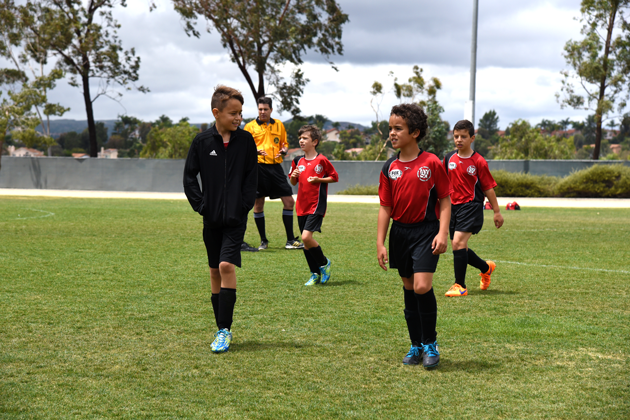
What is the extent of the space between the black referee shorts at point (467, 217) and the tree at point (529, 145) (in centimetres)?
4156

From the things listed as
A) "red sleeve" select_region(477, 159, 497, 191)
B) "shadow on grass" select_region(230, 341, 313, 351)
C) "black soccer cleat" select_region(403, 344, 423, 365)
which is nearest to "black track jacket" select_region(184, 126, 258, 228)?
"shadow on grass" select_region(230, 341, 313, 351)

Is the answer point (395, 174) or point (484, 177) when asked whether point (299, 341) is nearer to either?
point (395, 174)

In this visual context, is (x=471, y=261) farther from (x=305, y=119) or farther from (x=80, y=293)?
(x=305, y=119)

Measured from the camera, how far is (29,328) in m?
4.97

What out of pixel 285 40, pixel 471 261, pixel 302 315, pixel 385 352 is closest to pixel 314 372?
pixel 385 352

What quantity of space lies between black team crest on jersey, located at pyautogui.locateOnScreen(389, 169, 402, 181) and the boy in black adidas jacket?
1.02 m

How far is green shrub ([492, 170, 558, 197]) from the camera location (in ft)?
86.5

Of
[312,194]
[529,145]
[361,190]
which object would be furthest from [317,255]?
[529,145]

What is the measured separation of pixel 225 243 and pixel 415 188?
1.39 m

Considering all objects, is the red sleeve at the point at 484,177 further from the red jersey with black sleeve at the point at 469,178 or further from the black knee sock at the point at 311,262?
the black knee sock at the point at 311,262

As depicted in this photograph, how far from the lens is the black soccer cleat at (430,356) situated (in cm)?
407

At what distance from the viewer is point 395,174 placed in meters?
4.21

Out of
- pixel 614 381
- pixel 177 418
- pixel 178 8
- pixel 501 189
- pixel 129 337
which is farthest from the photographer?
pixel 178 8

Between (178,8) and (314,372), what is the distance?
34156 millimetres
